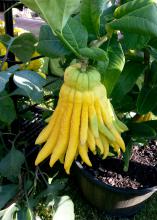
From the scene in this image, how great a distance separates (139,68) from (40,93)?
26 centimetres

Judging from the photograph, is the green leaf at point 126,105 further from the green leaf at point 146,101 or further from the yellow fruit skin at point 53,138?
the yellow fruit skin at point 53,138

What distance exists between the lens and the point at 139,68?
0.76m

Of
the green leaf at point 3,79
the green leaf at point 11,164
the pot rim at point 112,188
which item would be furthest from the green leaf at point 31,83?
the pot rim at point 112,188

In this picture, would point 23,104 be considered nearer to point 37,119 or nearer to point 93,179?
point 37,119

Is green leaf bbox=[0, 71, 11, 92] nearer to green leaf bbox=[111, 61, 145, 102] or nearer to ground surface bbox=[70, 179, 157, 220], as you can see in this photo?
green leaf bbox=[111, 61, 145, 102]

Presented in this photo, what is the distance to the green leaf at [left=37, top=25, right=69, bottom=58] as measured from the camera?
23.8 inches

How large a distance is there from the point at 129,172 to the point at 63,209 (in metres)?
0.35

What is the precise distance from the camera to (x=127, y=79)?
74cm

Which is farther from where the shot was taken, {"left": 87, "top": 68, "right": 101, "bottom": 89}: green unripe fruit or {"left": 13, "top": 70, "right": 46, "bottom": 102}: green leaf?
{"left": 13, "top": 70, "right": 46, "bottom": 102}: green leaf

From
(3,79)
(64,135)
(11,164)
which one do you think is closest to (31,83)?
(3,79)

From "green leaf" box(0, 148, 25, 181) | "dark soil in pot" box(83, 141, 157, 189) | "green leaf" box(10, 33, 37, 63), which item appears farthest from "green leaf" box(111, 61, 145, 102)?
"dark soil in pot" box(83, 141, 157, 189)

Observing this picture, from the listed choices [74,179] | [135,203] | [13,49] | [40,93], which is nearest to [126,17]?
[40,93]

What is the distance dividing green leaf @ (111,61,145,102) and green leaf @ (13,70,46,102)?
17 centimetres

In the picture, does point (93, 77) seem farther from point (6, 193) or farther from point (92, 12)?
point (6, 193)
